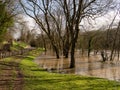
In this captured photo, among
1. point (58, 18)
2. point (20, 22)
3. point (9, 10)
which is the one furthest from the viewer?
point (58, 18)

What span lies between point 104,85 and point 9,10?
112 ft

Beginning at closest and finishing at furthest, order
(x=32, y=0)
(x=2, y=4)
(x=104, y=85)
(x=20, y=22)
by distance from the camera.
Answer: (x=104, y=85), (x=32, y=0), (x=2, y=4), (x=20, y=22)

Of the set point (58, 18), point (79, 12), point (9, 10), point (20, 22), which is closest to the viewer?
point (79, 12)

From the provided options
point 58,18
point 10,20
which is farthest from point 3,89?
point 58,18

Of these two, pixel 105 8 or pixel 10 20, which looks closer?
pixel 105 8

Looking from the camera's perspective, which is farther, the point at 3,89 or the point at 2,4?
the point at 2,4

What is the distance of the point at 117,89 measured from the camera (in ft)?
50.6

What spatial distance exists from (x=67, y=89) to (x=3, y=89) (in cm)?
342

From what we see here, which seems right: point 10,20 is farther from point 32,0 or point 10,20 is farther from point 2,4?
point 32,0

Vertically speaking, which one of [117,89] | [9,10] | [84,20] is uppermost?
[9,10]

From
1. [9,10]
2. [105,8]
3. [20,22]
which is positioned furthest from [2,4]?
[105,8]

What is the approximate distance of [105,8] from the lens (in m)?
33.7

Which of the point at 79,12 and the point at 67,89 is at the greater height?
the point at 79,12

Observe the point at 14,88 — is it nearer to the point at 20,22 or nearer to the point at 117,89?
the point at 117,89
